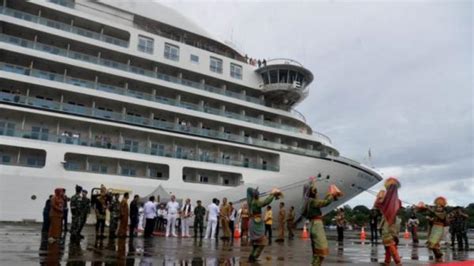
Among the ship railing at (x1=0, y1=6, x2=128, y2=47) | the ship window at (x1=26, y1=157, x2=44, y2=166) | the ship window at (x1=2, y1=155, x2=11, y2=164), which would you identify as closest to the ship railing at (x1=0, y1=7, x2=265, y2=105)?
the ship railing at (x1=0, y1=6, x2=128, y2=47)

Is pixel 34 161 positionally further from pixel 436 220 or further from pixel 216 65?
pixel 436 220

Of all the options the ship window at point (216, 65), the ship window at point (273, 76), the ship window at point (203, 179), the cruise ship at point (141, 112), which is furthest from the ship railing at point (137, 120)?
the ship window at point (273, 76)

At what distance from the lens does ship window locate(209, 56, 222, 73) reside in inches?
1281

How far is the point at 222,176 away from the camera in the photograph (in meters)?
29.2

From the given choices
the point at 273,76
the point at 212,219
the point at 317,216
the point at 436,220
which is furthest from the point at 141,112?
the point at 317,216

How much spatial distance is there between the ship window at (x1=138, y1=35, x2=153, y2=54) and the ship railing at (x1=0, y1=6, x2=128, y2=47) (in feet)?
3.24

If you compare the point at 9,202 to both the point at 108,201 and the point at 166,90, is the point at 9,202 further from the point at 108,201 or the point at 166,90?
the point at 166,90

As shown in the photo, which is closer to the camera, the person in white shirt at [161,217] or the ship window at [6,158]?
the person in white shirt at [161,217]

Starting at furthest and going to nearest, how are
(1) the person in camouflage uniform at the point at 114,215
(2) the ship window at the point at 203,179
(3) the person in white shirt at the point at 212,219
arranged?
(2) the ship window at the point at 203,179 < (3) the person in white shirt at the point at 212,219 < (1) the person in camouflage uniform at the point at 114,215

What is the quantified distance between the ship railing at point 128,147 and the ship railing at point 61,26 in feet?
22.6

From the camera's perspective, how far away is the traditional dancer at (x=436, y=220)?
1046 cm

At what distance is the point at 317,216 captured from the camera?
297 inches

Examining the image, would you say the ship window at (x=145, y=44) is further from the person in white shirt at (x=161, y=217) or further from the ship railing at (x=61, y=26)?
the person in white shirt at (x=161, y=217)

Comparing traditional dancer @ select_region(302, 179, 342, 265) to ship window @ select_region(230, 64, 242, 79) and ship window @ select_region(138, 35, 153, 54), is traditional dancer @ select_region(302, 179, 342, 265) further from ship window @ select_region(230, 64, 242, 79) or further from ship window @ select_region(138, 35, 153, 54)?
ship window @ select_region(230, 64, 242, 79)
